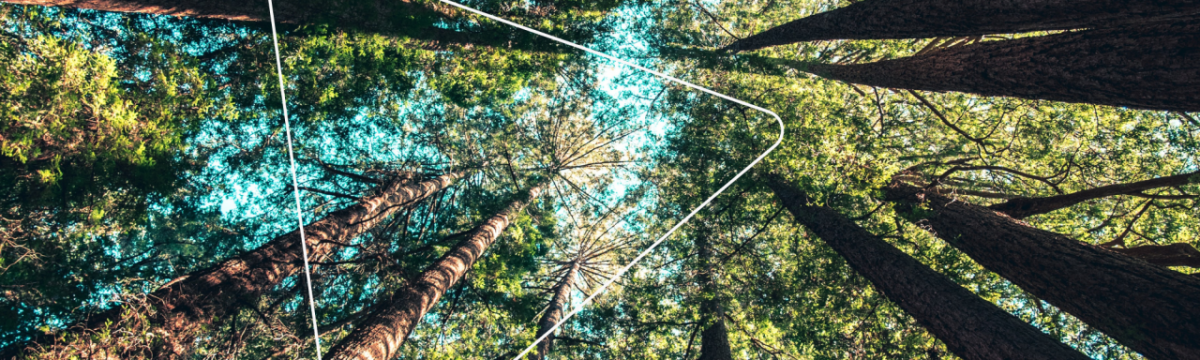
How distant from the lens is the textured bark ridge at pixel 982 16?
3.01 meters

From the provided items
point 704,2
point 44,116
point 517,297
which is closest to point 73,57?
point 44,116

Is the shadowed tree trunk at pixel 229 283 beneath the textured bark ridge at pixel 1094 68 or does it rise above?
beneath

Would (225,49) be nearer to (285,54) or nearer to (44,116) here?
(285,54)

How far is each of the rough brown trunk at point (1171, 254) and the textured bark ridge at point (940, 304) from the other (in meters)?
1.60

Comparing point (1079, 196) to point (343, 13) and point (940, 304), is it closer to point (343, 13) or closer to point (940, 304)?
point (940, 304)

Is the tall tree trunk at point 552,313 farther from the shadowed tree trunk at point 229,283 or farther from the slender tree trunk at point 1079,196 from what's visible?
the slender tree trunk at point 1079,196

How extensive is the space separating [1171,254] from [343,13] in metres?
10.5

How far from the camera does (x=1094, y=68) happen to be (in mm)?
3248

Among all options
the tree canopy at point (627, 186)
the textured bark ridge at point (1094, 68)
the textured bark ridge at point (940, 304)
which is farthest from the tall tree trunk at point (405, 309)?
the textured bark ridge at point (1094, 68)

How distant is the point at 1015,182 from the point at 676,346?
7.43 meters

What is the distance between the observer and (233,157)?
7.26 m

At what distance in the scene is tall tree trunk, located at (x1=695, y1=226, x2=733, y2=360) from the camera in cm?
753

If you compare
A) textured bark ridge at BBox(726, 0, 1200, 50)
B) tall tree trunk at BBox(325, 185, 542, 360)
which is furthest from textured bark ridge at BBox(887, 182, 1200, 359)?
tall tree trunk at BBox(325, 185, 542, 360)

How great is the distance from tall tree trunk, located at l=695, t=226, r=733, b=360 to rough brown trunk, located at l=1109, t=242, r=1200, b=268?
16.6 ft
